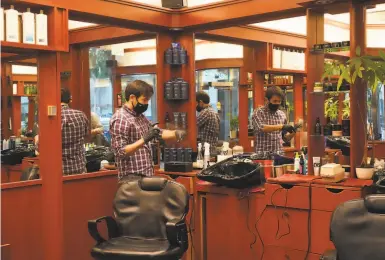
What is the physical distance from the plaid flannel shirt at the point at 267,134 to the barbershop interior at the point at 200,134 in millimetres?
14

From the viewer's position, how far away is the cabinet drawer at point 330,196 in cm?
346

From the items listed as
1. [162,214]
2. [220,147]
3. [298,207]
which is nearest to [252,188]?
[298,207]

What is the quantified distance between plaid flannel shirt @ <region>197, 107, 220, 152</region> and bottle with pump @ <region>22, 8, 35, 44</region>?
2.04m

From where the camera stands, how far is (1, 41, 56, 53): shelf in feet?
12.3

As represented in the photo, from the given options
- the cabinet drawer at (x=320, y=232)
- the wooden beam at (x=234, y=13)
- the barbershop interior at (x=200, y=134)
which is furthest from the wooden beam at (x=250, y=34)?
the cabinet drawer at (x=320, y=232)

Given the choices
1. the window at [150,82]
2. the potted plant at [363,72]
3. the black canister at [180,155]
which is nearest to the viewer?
the potted plant at [363,72]

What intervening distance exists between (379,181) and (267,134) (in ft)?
5.70

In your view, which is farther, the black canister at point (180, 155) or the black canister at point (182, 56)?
the black canister at point (182, 56)

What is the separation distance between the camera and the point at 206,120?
5367 millimetres

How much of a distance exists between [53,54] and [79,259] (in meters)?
1.79

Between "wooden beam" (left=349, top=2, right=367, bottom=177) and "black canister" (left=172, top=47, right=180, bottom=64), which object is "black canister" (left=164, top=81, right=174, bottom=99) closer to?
"black canister" (left=172, top=47, right=180, bottom=64)

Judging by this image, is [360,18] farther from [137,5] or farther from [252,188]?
[137,5]

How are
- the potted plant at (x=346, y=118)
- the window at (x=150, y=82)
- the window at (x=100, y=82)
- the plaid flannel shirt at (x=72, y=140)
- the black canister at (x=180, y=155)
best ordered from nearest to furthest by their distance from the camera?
the potted plant at (x=346, y=118) → the plaid flannel shirt at (x=72, y=140) → the black canister at (x=180, y=155) → the window at (x=150, y=82) → the window at (x=100, y=82)

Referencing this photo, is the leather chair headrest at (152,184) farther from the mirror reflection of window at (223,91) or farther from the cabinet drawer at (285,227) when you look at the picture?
the mirror reflection of window at (223,91)
